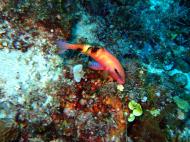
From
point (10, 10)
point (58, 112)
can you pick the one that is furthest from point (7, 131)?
point (10, 10)

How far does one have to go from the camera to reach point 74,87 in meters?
4.21

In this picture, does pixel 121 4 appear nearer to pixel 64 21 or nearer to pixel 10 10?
pixel 64 21

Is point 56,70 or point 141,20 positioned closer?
point 56,70

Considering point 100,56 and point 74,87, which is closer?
point 100,56

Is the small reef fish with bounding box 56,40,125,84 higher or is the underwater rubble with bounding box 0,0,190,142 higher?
the small reef fish with bounding box 56,40,125,84

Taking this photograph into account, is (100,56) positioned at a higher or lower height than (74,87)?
higher

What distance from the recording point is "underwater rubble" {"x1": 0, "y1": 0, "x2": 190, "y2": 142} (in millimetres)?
3957

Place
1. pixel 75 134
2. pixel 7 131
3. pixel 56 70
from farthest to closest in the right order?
pixel 56 70
pixel 75 134
pixel 7 131

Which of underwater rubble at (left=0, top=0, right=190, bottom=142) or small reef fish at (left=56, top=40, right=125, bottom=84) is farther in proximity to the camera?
underwater rubble at (left=0, top=0, right=190, bottom=142)

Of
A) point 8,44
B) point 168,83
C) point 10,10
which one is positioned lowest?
point 168,83

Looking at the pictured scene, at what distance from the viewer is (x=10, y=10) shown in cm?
448

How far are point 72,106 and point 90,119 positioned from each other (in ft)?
1.05

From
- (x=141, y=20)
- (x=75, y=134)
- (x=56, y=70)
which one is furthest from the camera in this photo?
(x=141, y=20)

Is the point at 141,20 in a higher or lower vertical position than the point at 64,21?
lower
